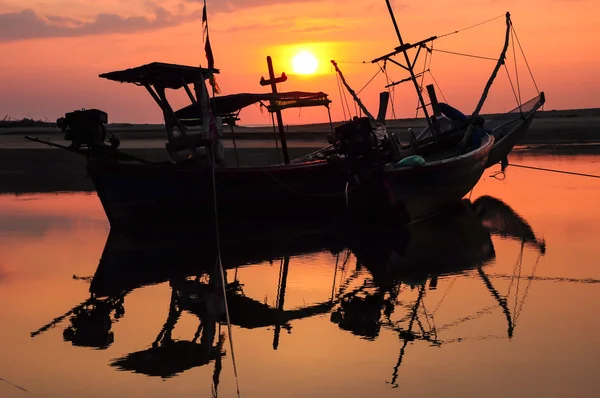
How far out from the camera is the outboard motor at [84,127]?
18328 millimetres

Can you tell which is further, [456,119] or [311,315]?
[456,119]

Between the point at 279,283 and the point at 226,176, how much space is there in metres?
6.86

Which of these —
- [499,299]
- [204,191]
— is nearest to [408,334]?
[499,299]

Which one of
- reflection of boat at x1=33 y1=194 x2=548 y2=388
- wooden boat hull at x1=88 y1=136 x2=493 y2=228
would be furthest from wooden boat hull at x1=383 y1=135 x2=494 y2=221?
reflection of boat at x1=33 y1=194 x2=548 y2=388

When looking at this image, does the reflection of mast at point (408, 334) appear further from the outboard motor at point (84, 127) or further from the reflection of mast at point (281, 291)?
the outboard motor at point (84, 127)

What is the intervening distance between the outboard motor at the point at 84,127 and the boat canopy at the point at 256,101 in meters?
2.72

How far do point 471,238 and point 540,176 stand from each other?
16.7 meters

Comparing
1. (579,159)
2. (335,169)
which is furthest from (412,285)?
(579,159)

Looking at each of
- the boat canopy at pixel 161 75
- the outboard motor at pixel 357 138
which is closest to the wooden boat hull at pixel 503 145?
the outboard motor at pixel 357 138

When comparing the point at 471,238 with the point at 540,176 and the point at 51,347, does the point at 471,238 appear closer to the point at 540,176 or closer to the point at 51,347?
the point at 51,347

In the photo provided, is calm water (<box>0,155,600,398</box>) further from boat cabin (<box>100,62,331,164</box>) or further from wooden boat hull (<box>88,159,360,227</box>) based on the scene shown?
boat cabin (<box>100,62,331,164</box>)

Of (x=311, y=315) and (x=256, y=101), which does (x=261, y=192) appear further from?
(x=311, y=315)

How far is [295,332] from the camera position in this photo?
9.35 m

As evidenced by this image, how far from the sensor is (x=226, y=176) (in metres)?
18.8
